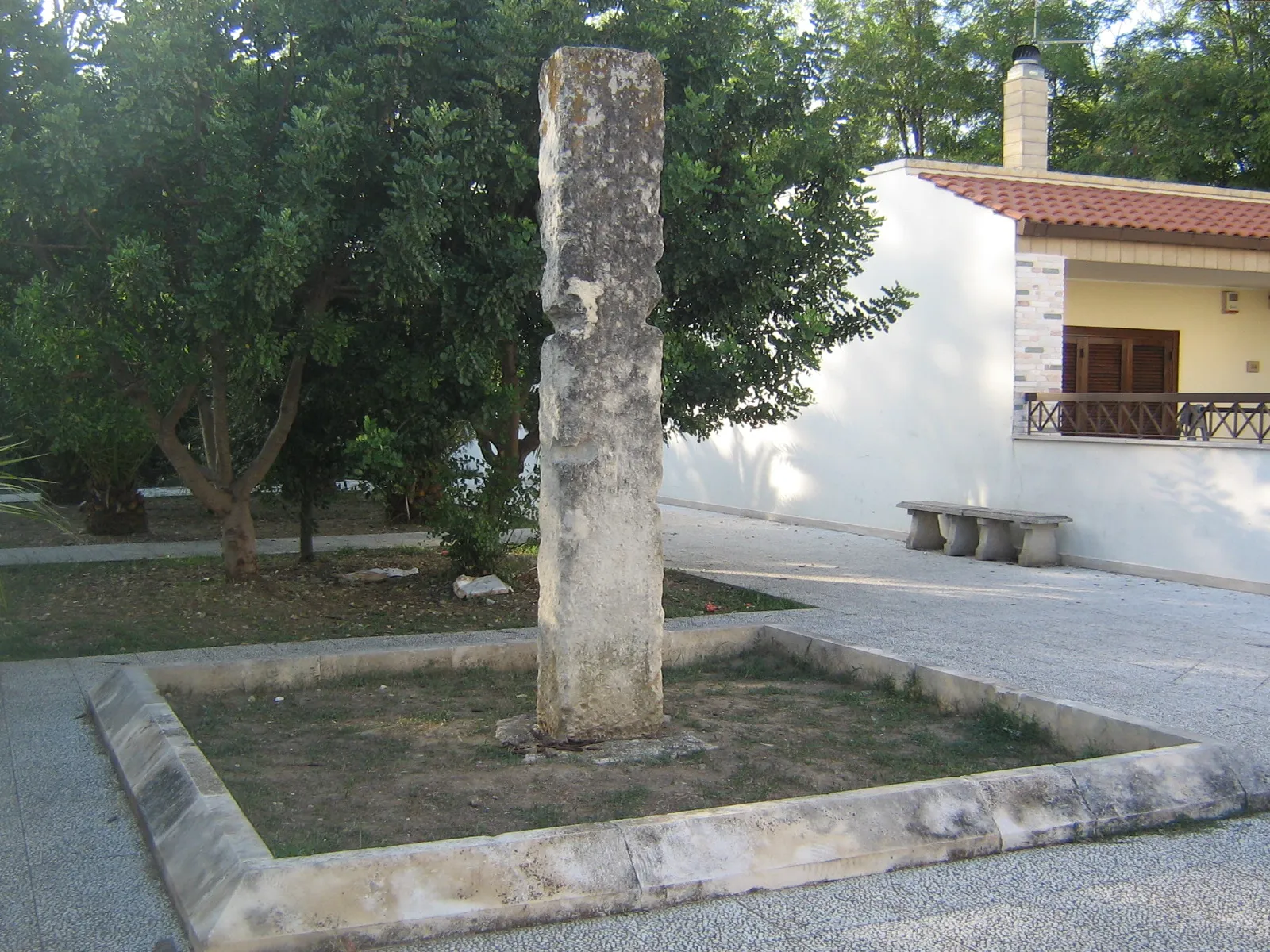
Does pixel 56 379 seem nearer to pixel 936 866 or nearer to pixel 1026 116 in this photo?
pixel 936 866

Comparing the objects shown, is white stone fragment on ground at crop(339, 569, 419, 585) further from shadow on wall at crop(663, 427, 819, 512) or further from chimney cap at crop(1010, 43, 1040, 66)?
chimney cap at crop(1010, 43, 1040, 66)

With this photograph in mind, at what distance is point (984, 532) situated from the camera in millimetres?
13195

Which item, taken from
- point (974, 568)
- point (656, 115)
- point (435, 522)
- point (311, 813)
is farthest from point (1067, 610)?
point (311, 813)

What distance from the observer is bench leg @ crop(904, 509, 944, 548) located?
14.0m

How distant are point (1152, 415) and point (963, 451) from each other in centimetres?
229

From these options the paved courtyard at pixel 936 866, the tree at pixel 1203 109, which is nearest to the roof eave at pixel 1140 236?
the paved courtyard at pixel 936 866

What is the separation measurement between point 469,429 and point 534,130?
3084 mm

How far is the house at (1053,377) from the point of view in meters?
11.7

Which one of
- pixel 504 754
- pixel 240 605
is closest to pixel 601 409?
pixel 504 754

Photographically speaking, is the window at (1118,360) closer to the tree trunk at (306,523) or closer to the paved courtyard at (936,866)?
the paved courtyard at (936,866)

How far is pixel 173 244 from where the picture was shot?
8570mm

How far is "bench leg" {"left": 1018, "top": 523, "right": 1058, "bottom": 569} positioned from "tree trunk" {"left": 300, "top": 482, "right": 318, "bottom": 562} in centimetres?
718

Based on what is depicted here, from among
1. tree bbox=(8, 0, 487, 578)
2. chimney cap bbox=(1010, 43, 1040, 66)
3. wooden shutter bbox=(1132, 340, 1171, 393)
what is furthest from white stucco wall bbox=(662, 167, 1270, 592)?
tree bbox=(8, 0, 487, 578)

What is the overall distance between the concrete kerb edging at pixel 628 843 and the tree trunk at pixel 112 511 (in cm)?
972
